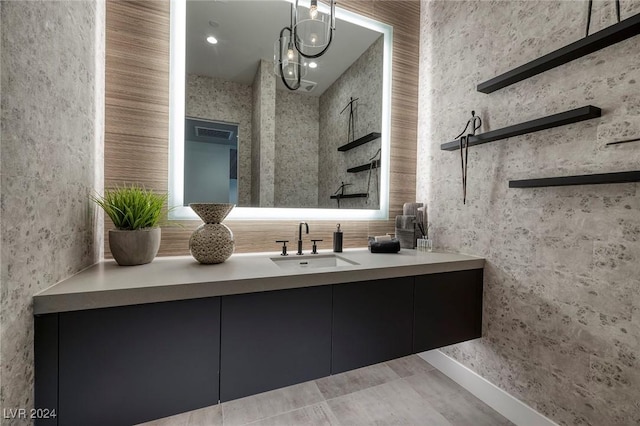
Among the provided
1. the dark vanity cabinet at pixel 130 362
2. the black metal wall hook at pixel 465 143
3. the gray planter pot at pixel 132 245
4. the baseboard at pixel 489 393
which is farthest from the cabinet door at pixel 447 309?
the gray planter pot at pixel 132 245

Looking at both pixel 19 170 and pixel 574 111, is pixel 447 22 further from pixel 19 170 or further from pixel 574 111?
pixel 19 170

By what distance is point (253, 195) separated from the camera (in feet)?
5.91

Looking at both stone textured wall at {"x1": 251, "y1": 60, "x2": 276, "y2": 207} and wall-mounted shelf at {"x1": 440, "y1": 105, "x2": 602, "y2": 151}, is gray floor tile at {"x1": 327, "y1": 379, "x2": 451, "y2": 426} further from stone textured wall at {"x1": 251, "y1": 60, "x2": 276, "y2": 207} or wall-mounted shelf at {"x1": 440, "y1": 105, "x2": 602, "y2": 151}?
wall-mounted shelf at {"x1": 440, "y1": 105, "x2": 602, "y2": 151}

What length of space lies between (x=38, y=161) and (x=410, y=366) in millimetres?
2464

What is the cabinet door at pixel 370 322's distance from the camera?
4.26 ft

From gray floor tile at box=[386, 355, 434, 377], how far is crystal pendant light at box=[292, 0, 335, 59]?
2.31 meters

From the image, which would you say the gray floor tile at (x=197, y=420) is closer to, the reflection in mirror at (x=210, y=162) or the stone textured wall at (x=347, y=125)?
the reflection in mirror at (x=210, y=162)

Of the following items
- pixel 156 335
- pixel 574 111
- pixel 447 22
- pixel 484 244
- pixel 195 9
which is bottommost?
pixel 156 335

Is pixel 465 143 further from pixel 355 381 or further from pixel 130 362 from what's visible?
pixel 130 362

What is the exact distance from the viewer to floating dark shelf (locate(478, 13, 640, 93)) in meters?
1.07

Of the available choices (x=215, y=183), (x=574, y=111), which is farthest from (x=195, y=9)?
(x=574, y=111)

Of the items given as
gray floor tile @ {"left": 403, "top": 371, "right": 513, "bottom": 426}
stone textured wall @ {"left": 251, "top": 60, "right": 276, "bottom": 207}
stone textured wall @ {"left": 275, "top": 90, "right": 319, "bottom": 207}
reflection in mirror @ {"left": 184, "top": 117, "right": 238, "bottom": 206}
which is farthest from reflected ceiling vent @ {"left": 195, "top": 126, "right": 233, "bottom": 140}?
gray floor tile @ {"left": 403, "top": 371, "right": 513, "bottom": 426}

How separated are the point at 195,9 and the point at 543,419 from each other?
121 inches

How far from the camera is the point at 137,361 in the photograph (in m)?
0.97
